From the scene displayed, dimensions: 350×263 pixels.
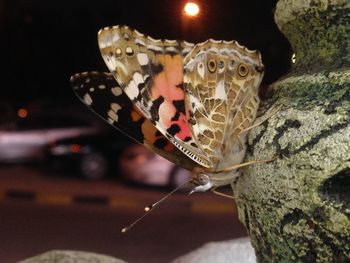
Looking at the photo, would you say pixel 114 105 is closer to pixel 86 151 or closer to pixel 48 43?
pixel 86 151

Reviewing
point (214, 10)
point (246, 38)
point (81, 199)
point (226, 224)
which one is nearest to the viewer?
point (214, 10)

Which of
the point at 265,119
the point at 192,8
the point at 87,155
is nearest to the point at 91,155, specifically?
the point at 87,155

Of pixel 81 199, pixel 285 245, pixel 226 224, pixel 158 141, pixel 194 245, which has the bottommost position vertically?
pixel 285 245

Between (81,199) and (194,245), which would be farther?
(81,199)

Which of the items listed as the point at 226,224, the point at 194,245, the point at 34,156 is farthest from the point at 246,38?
the point at 34,156

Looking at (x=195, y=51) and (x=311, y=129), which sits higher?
(x=195, y=51)

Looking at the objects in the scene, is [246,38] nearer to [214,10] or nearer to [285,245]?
[214,10]

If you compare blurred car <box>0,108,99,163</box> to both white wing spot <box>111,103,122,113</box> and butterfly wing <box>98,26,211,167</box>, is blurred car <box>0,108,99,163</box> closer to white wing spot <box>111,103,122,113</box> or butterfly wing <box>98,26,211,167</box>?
white wing spot <box>111,103,122,113</box>
